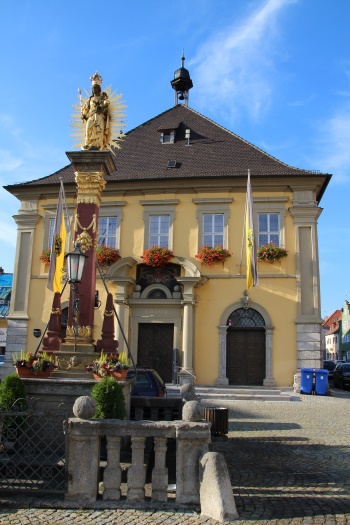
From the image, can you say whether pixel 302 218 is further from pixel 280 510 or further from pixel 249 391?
pixel 280 510

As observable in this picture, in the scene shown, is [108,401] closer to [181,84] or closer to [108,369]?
[108,369]

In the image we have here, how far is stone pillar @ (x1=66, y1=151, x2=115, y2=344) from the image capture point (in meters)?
8.95

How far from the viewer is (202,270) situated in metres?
20.4

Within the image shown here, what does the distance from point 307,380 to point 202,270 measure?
5797 millimetres

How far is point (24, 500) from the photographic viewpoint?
16.6ft

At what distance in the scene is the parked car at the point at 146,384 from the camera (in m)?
11.2

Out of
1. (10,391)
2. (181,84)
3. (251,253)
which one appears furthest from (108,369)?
(181,84)

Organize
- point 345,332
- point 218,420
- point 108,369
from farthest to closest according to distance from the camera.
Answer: point 345,332 < point 218,420 < point 108,369

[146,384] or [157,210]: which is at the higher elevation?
[157,210]

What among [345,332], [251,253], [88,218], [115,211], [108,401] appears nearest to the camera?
[108,401]

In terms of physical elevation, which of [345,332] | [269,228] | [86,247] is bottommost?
[86,247]

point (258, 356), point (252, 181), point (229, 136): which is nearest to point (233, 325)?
point (258, 356)

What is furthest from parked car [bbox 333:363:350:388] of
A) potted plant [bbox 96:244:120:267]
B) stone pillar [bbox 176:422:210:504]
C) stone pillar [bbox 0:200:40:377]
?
stone pillar [bbox 176:422:210:504]

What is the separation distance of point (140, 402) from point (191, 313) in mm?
10461
